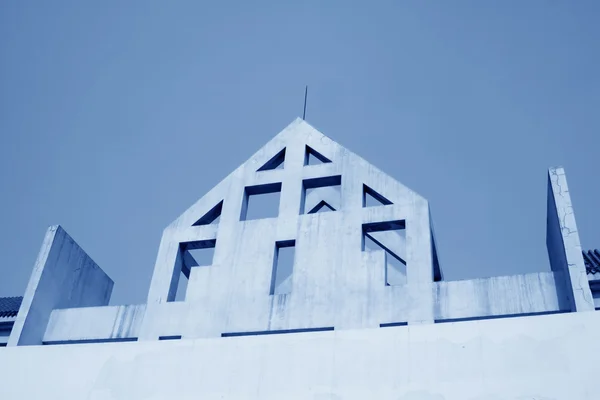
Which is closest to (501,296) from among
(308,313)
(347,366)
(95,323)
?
(308,313)

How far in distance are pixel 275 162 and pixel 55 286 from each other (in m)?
4.78

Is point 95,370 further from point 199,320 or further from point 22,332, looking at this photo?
point 22,332

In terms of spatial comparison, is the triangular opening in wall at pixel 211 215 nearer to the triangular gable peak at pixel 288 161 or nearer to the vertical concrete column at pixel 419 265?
the triangular gable peak at pixel 288 161

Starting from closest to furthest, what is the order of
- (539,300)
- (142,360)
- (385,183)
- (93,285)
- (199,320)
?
(142,360)
(539,300)
(199,320)
(385,183)
(93,285)

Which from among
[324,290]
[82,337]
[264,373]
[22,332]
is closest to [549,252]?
[324,290]

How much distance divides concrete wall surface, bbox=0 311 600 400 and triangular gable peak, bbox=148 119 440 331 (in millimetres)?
3166

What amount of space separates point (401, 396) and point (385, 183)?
562 centimetres

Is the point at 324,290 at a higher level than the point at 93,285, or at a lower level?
lower

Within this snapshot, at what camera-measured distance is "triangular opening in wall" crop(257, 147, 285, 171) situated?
1313 cm

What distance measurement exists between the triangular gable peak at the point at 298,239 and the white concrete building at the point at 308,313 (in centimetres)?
2

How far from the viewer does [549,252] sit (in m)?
12.2

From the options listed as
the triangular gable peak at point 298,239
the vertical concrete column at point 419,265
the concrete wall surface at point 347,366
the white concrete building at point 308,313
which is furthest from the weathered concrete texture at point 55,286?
the vertical concrete column at point 419,265

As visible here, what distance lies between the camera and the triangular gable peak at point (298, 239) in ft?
35.9

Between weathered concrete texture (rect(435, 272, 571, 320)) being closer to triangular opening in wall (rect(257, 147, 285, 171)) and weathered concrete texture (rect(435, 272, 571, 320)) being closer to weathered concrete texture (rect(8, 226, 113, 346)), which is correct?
triangular opening in wall (rect(257, 147, 285, 171))
